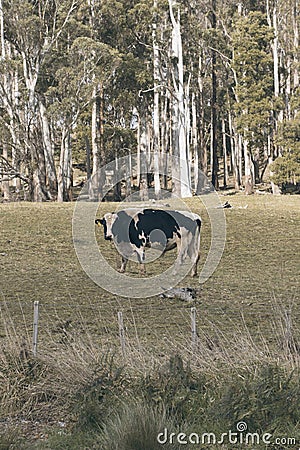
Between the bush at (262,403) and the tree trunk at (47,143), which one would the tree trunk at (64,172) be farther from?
the bush at (262,403)

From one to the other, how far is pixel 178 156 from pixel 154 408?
114ft

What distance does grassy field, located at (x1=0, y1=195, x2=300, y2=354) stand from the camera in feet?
37.4

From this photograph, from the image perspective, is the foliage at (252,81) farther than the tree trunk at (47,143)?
Yes

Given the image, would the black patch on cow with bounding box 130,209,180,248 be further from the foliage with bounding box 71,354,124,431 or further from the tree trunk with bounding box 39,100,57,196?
the tree trunk with bounding box 39,100,57,196

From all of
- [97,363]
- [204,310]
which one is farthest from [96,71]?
[97,363]

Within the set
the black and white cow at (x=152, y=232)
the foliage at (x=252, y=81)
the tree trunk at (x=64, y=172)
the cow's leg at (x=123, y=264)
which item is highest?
the foliage at (x=252, y=81)

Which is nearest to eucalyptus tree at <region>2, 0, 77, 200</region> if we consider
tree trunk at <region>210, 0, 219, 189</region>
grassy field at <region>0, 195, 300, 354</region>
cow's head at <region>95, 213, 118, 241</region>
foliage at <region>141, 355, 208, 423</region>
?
grassy field at <region>0, 195, 300, 354</region>

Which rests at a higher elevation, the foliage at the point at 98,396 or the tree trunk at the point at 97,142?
the tree trunk at the point at 97,142

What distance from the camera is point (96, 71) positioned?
3775 cm

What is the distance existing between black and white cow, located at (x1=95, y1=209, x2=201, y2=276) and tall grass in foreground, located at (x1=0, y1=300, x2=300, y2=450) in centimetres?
949

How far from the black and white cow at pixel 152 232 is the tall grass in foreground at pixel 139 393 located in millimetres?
9495

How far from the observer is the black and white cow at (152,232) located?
1742cm

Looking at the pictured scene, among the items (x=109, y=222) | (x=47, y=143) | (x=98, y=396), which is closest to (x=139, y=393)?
(x=98, y=396)

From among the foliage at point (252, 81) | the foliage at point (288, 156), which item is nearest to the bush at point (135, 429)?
the foliage at point (288, 156)
